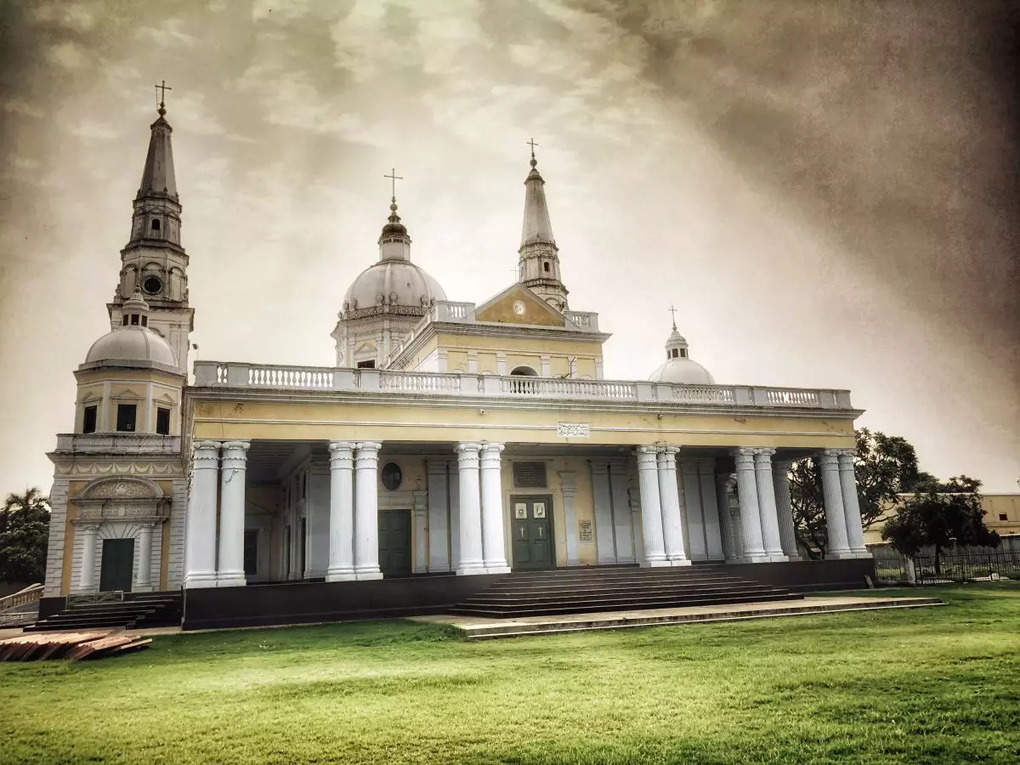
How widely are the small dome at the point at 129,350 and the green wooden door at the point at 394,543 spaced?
61.4 ft

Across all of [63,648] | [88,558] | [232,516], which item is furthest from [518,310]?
[88,558]

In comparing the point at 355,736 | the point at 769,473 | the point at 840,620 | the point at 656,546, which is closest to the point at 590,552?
the point at 656,546

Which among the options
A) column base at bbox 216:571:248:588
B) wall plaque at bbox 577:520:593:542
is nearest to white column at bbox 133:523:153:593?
column base at bbox 216:571:248:588

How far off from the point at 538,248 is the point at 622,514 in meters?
16.0

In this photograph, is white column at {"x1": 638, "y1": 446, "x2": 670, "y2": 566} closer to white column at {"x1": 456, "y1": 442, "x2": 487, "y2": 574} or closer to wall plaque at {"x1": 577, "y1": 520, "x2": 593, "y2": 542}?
wall plaque at {"x1": 577, "y1": 520, "x2": 593, "y2": 542}

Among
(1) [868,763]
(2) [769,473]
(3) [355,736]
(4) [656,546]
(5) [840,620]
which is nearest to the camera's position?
(1) [868,763]

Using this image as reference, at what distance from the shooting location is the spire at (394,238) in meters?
43.7

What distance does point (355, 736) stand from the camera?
22.8ft

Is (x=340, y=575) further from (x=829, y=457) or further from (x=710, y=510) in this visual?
(x=829, y=457)

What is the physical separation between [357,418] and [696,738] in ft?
56.0

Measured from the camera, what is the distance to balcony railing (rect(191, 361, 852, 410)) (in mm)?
21734

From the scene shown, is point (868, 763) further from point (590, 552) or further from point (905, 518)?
point (905, 518)

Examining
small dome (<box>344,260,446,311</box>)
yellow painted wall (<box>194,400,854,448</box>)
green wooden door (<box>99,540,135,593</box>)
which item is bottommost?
green wooden door (<box>99,540,135,593</box>)

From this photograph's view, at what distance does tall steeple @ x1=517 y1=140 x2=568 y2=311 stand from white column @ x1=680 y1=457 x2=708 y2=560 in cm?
1179
